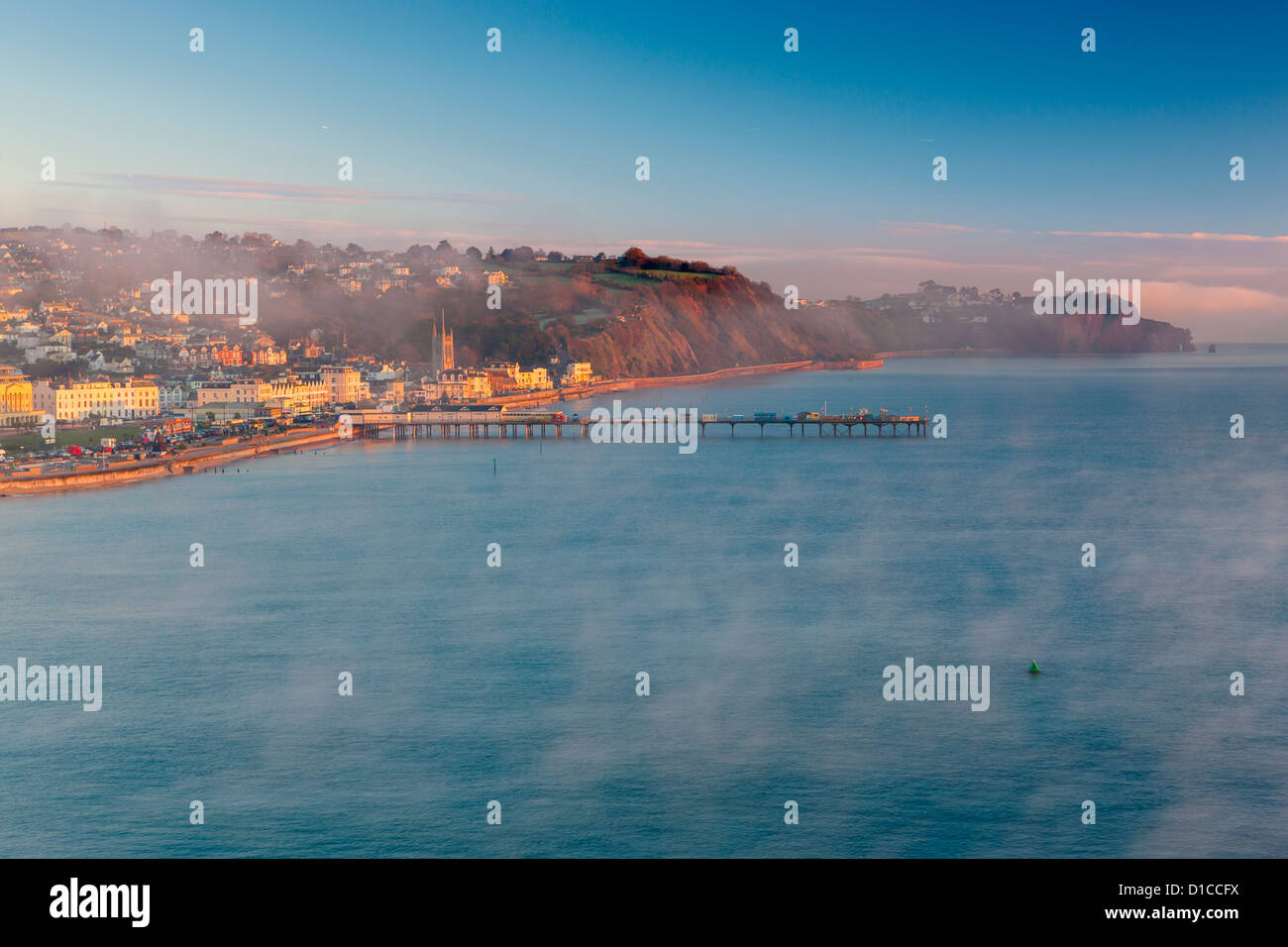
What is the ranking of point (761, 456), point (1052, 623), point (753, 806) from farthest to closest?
point (761, 456) < point (1052, 623) < point (753, 806)

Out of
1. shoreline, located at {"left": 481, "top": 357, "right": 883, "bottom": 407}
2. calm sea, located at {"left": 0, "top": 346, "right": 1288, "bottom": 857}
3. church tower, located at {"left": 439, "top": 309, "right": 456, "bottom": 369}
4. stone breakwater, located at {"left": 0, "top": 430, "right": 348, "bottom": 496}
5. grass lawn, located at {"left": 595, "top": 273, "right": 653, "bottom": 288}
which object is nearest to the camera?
calm sea, located at {"left": 0, "top": 346, "right": 1288, "bottom": 857}

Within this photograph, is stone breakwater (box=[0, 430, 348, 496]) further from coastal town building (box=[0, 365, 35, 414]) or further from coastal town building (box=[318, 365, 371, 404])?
coastal town building (box=[318, 365, 371, 404])

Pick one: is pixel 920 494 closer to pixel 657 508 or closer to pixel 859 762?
pixel 657 508

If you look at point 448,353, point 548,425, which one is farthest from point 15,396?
point 448,353

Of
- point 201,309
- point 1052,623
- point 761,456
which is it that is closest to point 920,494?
point 761,456

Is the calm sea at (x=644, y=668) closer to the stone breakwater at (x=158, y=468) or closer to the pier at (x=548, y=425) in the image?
the stone breakwater at (x=158, y=468)

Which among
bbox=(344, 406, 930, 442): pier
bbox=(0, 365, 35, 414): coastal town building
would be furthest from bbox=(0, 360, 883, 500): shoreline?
bbox=(0, 365, 35, 414): coastal town building

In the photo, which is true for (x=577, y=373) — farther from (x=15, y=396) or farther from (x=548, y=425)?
(x=15, y=396)
